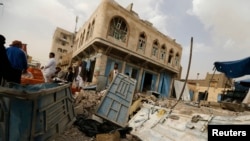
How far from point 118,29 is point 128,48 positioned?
5.47 ft

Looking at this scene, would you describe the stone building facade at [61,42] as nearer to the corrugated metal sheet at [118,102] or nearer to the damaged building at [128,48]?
the damaged building at [128,48]

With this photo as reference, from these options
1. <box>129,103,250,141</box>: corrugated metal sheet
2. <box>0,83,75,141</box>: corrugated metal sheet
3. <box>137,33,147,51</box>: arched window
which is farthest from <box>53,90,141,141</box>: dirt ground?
<box>137,33,147,51</box>: arched window

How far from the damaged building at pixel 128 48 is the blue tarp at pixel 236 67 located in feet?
18.5

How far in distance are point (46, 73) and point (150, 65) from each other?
13.0 m

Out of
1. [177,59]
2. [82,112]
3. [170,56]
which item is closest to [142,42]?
[170,56]

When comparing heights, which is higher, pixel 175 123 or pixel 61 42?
pixel 61 42

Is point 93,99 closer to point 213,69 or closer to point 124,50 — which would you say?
point 213,69

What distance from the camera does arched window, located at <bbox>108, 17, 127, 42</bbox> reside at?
1635 cm

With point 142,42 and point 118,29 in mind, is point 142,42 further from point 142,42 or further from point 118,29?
point 118,29

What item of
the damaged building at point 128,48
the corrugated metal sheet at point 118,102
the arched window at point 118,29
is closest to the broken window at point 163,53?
the damaged building at point 128,48

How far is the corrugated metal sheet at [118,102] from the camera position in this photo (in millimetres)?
7473

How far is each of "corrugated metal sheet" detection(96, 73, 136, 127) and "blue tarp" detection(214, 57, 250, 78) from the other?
19.1 feet

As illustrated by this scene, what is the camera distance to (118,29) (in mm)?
16797

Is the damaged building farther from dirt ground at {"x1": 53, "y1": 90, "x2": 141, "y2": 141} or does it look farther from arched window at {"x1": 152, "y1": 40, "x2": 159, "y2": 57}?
dirt ground at {"x1": 53, "y1": 90, "x2": 141, "y2": 141}
